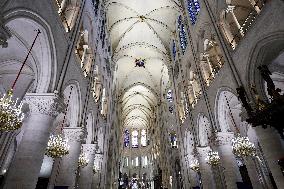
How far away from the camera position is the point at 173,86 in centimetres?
2280

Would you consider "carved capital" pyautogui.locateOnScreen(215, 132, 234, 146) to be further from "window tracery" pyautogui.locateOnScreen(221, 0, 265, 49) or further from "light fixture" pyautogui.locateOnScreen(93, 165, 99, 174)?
"light fixture" pyautogui.locateOnScreen(93, 165, 99, 174)

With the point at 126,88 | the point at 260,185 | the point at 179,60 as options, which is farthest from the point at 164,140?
the point at 260,185

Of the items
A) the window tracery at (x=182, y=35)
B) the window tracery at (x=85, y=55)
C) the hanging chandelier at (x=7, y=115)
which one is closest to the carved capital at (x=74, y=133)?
the window tracery at (x=85, y=55)

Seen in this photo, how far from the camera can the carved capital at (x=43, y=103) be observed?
793cm

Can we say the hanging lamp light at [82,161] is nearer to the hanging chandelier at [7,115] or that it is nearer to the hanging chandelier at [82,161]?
the hanging chandelier at [82,161]

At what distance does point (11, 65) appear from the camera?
12242 millimetres

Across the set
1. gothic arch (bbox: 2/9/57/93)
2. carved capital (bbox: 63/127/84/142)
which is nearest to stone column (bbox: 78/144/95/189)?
carved capital (bbox: 63/127/84/142)

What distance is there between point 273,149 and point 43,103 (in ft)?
26.2

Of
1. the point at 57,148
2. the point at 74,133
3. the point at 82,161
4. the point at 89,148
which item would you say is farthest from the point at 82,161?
the point at 57,148

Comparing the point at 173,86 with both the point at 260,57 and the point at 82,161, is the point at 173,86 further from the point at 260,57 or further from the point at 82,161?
the point at 260,57

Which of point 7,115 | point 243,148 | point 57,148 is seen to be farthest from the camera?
point 243,148

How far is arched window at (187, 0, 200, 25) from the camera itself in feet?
53.3

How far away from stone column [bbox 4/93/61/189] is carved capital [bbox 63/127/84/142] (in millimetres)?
3346

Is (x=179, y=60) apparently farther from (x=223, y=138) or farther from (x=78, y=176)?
(x=78, y=176)
